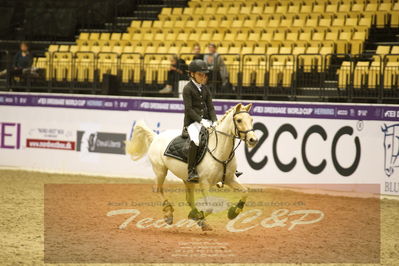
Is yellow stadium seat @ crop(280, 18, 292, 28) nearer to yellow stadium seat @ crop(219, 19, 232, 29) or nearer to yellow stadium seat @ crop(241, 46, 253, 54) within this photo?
yellow stadium seat @ crop(241, 46, 253, 54)

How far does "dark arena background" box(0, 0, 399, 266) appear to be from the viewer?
8711 mm

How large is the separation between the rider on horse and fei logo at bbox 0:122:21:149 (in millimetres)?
9015

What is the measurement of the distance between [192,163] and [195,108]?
0.89m

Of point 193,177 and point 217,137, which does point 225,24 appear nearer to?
point 217,137

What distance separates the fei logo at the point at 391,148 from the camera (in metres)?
13.1

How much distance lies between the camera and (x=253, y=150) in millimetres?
14680

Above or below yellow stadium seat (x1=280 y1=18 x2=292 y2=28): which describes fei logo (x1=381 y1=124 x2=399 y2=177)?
below

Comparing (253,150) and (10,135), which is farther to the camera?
(10,135)

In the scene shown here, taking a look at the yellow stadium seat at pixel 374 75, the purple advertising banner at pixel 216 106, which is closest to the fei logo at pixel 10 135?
the purple advertising banner at pixel 216 106

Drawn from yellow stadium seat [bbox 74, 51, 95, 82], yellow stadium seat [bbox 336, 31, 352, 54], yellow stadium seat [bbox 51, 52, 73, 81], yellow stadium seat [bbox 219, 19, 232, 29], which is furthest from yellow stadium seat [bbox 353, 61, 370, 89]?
yellow stadium seat [bbox 51, 52, 73, 81]

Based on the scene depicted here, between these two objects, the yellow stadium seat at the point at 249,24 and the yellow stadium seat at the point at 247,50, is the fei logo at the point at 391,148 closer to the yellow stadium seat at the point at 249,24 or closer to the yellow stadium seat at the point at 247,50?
the yellow stadium seat at the point at 247,50

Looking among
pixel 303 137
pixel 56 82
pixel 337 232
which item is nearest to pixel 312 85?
pixel 303 137

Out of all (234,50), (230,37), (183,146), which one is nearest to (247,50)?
(234,50)

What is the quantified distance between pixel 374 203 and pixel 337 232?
136 inches
